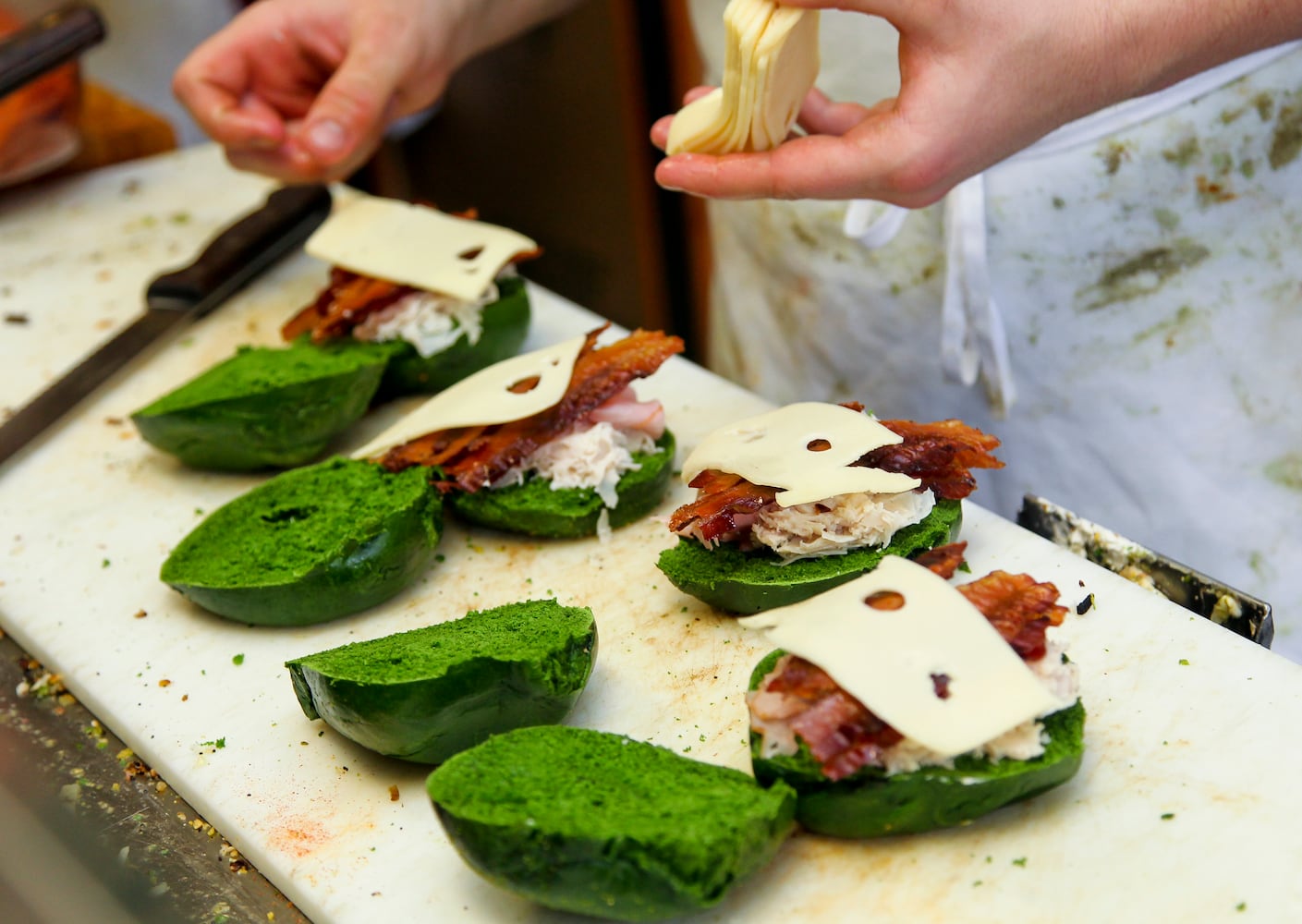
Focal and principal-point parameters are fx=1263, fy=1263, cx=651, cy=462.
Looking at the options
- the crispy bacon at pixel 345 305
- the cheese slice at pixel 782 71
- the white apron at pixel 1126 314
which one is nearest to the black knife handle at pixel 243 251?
the crispy bacon at pixel 345 305

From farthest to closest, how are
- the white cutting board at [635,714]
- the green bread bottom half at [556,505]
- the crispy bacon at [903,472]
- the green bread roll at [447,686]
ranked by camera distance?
the green bread bottom half at [556,505], the crispy bacon at [903,472], the green bread roll at [447,686], the white cutting board at [635,714]

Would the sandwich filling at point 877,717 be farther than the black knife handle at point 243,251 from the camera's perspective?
No

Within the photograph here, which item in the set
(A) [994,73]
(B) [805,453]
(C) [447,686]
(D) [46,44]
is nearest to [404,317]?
(B) [805,453]

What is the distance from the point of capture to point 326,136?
2861 millimetres

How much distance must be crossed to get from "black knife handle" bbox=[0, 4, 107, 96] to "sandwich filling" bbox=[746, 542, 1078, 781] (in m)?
2.93

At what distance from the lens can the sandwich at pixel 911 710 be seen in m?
1.44

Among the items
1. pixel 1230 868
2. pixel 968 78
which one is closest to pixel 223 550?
pixel 968 78

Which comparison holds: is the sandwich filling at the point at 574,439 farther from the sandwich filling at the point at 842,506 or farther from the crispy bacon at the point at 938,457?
the crispy bacon at the point at 938,457

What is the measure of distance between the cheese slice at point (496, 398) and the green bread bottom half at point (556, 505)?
0.42 feet

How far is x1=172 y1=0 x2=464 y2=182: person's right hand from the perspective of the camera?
2887 millimetres

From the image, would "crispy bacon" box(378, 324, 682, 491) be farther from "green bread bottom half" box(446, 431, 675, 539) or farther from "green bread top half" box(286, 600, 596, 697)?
"green bread top half" box(286, 600, 596, 697)

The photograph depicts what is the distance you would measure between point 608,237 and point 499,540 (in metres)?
2.41

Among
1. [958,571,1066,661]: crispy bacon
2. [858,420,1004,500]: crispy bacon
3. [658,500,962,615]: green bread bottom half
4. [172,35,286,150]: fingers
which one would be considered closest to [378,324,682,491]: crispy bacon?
[658,500,962,615]: green bread bottom half

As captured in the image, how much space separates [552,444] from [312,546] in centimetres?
45
